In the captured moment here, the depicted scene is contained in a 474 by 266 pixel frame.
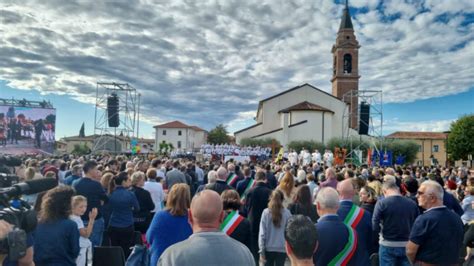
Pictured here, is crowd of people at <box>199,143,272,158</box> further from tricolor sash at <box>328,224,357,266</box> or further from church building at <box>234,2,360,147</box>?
tricolor sash at <box>328,224,357,266</box>

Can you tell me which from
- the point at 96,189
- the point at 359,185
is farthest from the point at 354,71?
the point at 96,189

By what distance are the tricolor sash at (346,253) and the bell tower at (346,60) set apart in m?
46.4

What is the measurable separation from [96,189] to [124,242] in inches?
41.3

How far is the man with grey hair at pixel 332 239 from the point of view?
10.5 ft

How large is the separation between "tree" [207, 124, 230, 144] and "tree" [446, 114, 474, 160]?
41398mm

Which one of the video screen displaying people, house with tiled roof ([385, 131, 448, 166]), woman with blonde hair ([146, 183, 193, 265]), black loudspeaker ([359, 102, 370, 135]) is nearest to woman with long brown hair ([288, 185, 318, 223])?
woman with blonde hair ([146, 183, 193, 265])

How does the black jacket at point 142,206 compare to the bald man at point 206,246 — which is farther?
the black jacket at point 142,206

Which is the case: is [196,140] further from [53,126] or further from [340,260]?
[340,260]

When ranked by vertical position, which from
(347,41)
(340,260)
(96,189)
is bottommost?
(340,260)

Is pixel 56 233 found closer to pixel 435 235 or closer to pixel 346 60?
pixel 435 235

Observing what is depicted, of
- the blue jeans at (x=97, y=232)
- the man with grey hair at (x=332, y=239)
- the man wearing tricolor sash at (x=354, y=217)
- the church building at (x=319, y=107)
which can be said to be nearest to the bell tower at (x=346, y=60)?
the church building at (x=319, y=107)

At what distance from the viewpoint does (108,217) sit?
19.8 feet

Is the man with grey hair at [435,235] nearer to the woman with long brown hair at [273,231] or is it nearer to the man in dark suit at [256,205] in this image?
the woman with long brown hair at [273,231]

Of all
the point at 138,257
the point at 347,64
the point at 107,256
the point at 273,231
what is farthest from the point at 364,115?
the point at 138,257
